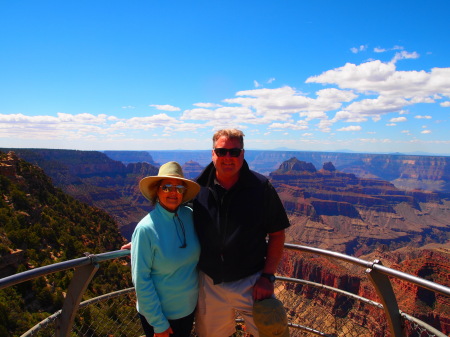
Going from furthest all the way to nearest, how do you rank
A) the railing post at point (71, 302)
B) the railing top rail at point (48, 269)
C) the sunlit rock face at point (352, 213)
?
1. the sunlit rock face at point (352, 213)
2. the railing post at point (71, 302)
3. the railing top rail at point (48, 269)

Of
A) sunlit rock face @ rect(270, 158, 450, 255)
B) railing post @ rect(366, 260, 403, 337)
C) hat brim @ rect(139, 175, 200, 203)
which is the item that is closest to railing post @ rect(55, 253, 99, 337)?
hat brim @ rect(139, 175, 200, 203)

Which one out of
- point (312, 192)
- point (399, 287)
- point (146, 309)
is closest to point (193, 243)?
point (146, 309)

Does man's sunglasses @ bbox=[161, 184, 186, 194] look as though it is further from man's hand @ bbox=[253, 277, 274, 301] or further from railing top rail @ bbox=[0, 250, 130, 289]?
man's hand @ bbox=[253, 277, 274, 301]

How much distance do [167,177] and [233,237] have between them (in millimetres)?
749

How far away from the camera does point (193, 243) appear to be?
103 inches

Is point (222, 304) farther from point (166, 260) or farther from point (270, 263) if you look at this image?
point (166, 260)

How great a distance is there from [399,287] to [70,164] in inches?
4276

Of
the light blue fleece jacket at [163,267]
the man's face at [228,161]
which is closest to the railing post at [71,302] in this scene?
the light blue fleece jacket at [163,267]

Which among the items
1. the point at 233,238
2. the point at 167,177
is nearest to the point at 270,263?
the point at 233,238

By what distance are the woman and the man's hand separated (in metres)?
0.52

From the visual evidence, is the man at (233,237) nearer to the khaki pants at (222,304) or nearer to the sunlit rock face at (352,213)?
the khaki pants at (222,304)

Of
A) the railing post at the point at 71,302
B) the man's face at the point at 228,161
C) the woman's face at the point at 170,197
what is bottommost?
the railing post at the point at 71,302

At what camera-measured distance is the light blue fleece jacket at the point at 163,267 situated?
2.34 m

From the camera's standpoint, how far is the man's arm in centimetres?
261
